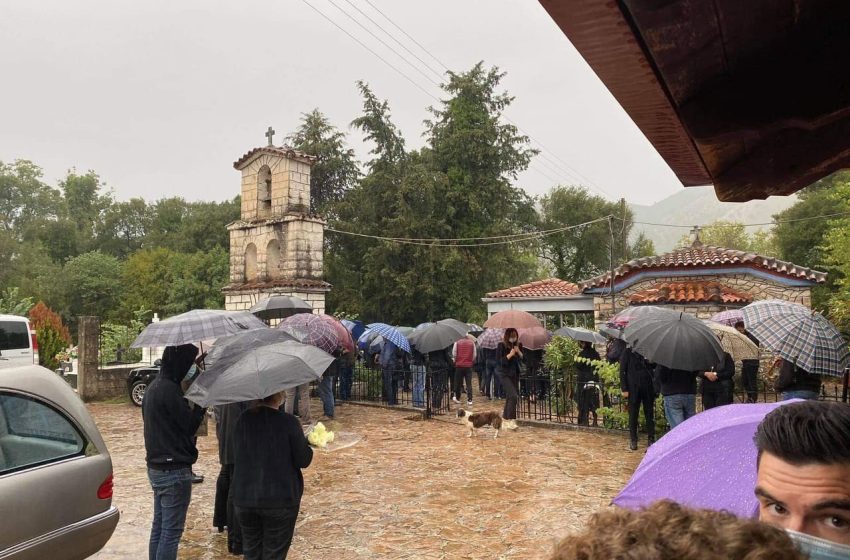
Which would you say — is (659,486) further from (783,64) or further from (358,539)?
(358,539)

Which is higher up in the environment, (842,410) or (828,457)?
(842,410)

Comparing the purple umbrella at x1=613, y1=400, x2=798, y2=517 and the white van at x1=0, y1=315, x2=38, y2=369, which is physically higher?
the white van at x1=0, y1=315, x2=38, y2=369

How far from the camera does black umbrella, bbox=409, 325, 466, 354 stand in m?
12.6

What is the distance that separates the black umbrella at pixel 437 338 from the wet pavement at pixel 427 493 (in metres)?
2.06

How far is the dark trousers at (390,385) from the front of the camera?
13.4 metres

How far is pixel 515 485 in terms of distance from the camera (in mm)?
7332

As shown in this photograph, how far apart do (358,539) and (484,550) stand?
1306 millimetres

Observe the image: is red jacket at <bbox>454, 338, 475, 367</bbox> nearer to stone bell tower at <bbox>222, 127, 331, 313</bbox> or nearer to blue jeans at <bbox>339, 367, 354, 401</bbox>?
blue jeans at <bbox>339, 367, 354, 401</bbox>

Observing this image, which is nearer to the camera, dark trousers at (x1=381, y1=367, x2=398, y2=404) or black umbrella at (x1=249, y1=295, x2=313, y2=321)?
black umbrella at (x1=249, y1=295, x2=313, y2=321)

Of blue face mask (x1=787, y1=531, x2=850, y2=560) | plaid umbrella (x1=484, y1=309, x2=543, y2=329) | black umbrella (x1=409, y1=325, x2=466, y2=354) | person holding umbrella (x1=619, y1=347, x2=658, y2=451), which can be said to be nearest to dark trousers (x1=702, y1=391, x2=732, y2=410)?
person holding umbrella (x1=619, y1=347, x2=658, y2=451)

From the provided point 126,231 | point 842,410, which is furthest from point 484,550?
point 126,231

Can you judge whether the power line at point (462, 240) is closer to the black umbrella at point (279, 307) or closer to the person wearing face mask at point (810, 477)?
the black umbrella at point (279, 307)

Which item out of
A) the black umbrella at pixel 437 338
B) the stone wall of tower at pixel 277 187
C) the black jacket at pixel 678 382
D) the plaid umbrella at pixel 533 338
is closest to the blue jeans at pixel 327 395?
the black umbrella at pixel 437 338

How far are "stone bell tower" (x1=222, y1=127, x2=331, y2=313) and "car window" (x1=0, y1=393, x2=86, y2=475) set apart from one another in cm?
1035
